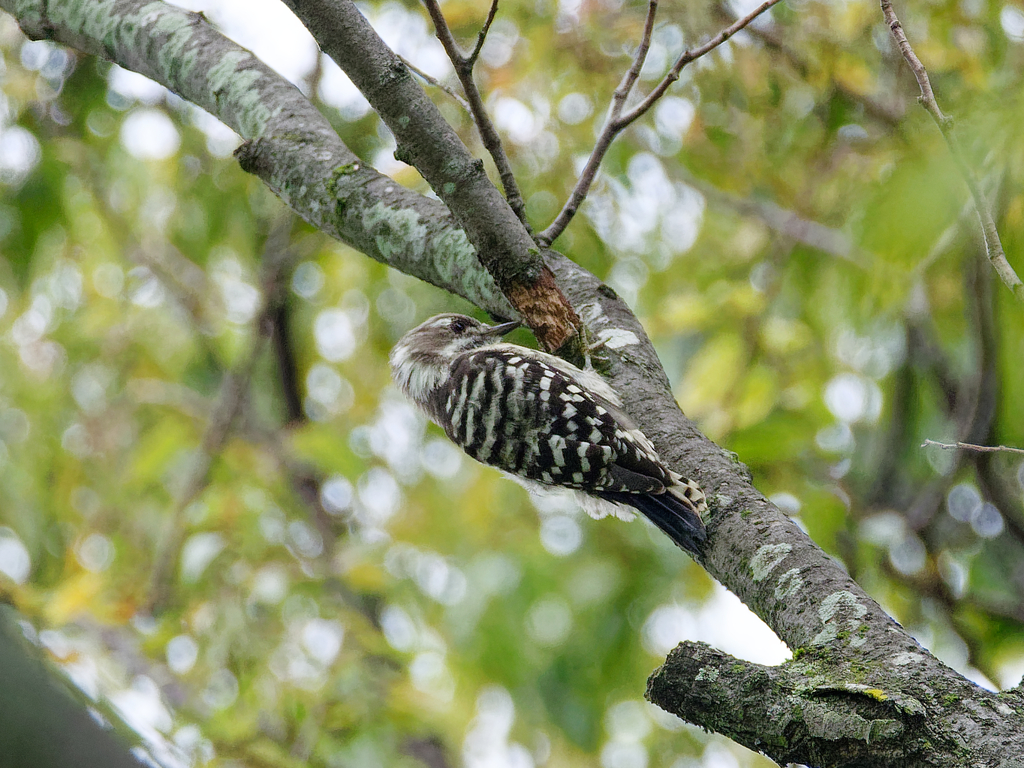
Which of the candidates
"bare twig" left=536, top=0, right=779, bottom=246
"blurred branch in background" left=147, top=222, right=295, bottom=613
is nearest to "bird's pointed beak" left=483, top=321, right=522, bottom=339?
"bare twig" left=536, top=0, right=779, bottom=246

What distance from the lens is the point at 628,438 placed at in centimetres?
266

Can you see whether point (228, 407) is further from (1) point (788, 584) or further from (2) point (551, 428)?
(1) point (788, 584)

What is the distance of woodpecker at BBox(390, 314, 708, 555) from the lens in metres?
2.53

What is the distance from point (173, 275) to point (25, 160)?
1.98 metres

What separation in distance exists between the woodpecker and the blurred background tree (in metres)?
0.40

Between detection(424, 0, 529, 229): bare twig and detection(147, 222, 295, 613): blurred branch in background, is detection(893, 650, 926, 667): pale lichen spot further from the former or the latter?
detection(147, 222, 295, 613): blurred branch in background

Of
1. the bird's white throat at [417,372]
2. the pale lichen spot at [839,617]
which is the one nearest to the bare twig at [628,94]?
the bird's white throat at [417,372]

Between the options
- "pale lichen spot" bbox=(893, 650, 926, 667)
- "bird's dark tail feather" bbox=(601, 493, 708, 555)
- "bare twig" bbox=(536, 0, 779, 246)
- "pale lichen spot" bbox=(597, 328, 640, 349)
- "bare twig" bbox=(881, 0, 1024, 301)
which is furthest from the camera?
"pale lichen spot" bbox=(597, 328, 640, 349)

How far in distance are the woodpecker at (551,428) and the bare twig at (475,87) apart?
19.2 inches

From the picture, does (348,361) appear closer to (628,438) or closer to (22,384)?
(22,384)

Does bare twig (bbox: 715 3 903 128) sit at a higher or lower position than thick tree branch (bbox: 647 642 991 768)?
higher

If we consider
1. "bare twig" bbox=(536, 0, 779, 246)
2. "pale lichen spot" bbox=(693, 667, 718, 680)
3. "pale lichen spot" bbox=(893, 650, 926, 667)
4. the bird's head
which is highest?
"bare twig" bbox=(536, 0, 779, 246)

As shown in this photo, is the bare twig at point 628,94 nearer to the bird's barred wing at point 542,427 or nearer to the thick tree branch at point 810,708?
the bird's barred wing at point 542,427

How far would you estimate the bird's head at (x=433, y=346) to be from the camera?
11.6 ft
